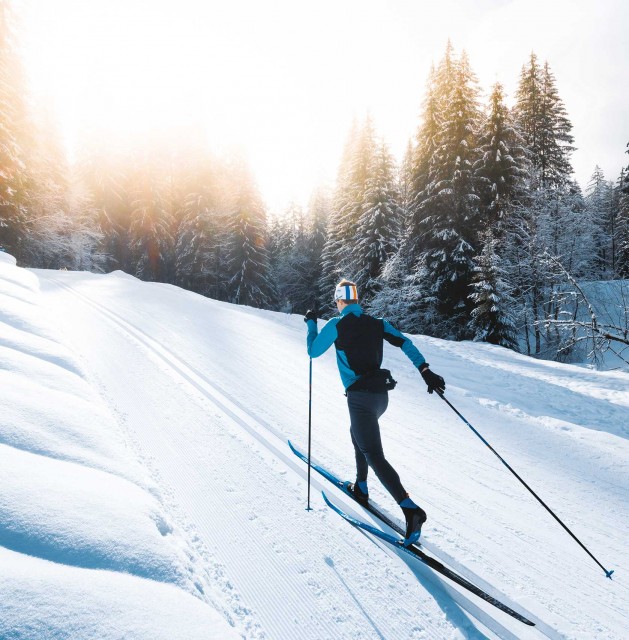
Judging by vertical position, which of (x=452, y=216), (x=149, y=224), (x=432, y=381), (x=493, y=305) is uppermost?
(x=149, y=224)

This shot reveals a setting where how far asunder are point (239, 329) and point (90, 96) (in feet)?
125

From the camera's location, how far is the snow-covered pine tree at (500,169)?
1942 cm

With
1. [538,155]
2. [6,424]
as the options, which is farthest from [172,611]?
[538,155]

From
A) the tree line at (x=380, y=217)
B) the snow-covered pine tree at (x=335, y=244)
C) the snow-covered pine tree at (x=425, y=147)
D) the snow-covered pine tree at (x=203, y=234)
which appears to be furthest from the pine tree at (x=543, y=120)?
the snow-covered pine tree at (x=203, y=234)

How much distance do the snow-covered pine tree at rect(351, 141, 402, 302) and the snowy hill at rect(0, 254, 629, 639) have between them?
18.8 metres

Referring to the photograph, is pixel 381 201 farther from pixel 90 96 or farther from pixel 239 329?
pixel 90 96

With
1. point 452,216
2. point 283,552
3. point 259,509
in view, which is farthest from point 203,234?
point 283,552

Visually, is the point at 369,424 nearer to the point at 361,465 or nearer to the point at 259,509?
the point at 361,465

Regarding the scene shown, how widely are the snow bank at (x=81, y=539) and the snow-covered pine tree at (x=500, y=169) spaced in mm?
19819

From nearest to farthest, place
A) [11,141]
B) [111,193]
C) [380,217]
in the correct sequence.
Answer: [11,141] < [380,217] < [111,193]

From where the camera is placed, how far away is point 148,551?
251cm

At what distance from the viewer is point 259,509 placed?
12.3 feet

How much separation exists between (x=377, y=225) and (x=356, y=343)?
23.3 m

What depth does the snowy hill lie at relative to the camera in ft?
7.14
